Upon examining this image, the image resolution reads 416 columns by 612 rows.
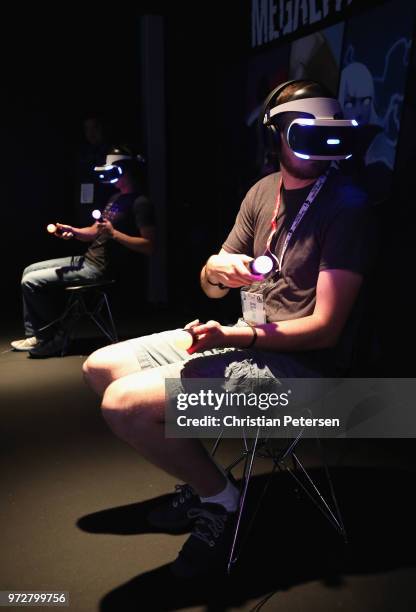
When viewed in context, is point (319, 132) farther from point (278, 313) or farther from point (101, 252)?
point (101, 252)

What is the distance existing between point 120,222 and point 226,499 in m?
2.81

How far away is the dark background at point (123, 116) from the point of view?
4.93 metres

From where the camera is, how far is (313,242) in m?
1.76

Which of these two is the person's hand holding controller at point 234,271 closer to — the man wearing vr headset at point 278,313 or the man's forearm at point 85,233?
the man wearing vr headset at point 278,313

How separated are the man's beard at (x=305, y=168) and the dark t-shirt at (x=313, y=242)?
4 cm

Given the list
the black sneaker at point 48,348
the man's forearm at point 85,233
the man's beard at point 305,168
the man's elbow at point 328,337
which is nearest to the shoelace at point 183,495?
the man's elbow at point 328,337

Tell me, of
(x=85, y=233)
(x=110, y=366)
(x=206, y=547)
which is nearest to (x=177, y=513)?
(x=206, y=547)

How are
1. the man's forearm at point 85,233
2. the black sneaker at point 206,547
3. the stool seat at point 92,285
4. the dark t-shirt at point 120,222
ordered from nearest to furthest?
1. the black sneaker at point 206,547
2. the stool seat at point 92,285
3. the dark t-shirt at point 120,222
4. the man's forearm at point 85,233

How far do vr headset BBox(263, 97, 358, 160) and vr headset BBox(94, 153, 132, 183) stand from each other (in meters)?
2.55

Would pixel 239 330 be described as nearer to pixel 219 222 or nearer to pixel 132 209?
pixel 132 209

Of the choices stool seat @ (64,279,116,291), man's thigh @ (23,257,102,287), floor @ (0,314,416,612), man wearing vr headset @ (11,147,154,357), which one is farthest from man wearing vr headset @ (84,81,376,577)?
man's thigh @ (23,257,102,287)

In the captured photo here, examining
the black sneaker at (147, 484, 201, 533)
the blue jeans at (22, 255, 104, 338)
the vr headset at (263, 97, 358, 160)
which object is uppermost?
the vr headset at (263, 97, 358, 160)

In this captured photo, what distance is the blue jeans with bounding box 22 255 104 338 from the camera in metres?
4.31

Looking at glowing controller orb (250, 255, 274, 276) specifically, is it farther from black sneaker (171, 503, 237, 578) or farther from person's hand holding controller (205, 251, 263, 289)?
black sneaker (171, 503, 237, 578)
